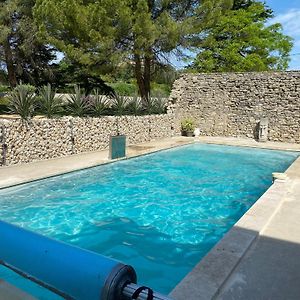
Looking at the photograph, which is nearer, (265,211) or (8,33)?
(265,211)

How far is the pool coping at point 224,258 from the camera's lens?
10.5 feet

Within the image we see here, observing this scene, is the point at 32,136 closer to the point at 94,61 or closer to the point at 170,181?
the point at 170,181

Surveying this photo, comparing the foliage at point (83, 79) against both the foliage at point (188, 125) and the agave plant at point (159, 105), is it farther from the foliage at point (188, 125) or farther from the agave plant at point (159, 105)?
the foliage at point (188, 125)

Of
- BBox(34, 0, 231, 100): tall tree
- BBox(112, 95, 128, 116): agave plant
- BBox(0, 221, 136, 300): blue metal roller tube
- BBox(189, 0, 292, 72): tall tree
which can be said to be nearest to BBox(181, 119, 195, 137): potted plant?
BBox(34, 0, 231, 100): tall tree

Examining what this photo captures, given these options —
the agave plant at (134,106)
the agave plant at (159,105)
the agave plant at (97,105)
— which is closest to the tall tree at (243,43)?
the agave plant at (159,105)

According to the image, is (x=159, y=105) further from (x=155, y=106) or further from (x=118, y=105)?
(x=118, y=105)

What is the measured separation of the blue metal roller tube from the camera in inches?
65.6

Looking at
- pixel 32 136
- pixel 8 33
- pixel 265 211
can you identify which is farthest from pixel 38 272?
pixel 8 33

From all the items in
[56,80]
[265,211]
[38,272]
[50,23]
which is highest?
[50,23]

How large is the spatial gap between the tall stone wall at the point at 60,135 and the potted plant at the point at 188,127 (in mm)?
3585

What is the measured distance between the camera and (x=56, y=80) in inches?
969

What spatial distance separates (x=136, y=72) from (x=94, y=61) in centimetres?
273

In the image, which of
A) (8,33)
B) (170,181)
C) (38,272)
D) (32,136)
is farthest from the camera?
(8,33)

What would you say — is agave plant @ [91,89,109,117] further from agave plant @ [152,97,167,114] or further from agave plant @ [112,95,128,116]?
agave plant @ [152,97,167,114]
